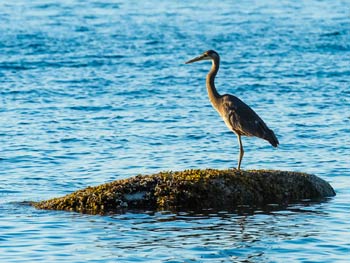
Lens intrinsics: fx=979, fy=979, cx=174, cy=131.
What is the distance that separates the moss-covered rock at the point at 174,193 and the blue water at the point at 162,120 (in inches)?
9.3

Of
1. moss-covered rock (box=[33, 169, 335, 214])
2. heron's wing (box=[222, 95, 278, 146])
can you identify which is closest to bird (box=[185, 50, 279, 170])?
heron's wing (box=[222, 95, 278, 146])

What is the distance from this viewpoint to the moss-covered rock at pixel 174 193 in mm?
12625

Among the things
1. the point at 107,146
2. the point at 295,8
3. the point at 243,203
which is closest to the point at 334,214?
the point at 243,203

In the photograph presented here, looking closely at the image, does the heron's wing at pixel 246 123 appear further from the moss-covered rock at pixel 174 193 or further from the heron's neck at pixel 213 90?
the moss-covered rock at pixel 174 193

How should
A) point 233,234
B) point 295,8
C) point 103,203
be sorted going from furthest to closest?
point 295,8
point 103,203
point 233,234

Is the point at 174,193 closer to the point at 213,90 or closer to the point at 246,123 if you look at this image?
the point at 246,123

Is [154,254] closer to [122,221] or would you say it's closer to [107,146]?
[122,221]

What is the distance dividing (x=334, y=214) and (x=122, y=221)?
2.76 meters

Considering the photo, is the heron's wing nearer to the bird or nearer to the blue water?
the bird

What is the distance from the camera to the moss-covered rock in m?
12.6

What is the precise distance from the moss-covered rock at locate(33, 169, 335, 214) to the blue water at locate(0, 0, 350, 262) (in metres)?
0.24

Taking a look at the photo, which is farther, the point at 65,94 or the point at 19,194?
the point at 65,94

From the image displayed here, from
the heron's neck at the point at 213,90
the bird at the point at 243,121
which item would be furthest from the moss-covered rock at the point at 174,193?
the heron's neck at the point at 213,90

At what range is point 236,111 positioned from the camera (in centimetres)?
1397
